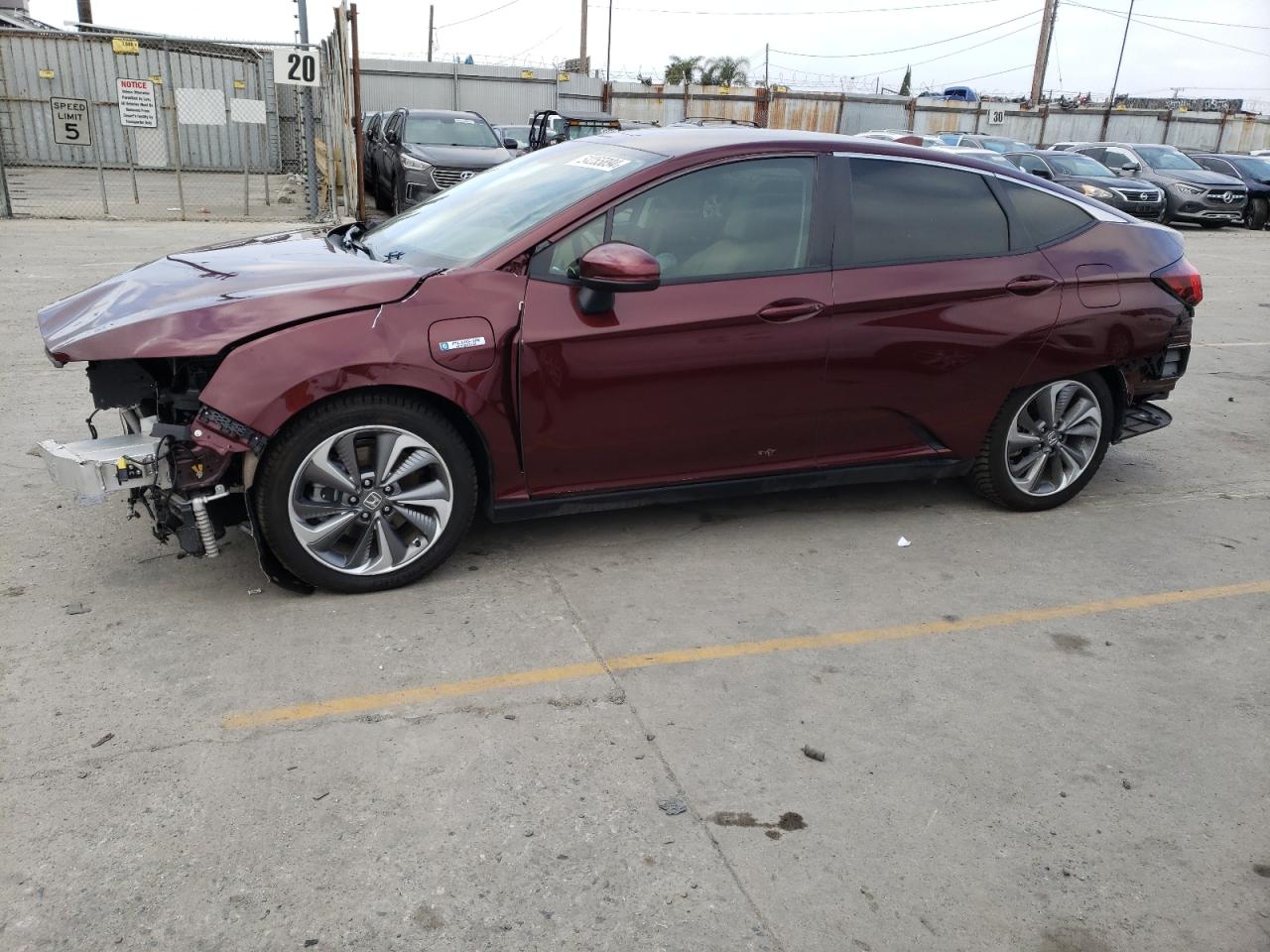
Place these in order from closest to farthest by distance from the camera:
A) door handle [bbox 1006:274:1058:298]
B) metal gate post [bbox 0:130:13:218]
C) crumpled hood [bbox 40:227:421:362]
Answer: crumpled hood [bbox 40:227:421:362]
door handle [bbox 1006:274:1058:298]
metal gate post [bbox 0:130:13:218]

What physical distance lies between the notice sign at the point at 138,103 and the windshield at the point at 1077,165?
15.9 meters

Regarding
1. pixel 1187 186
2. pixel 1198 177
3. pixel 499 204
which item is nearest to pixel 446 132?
pixel 499 204

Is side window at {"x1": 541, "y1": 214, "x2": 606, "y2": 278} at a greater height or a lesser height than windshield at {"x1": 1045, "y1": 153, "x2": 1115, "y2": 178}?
greater

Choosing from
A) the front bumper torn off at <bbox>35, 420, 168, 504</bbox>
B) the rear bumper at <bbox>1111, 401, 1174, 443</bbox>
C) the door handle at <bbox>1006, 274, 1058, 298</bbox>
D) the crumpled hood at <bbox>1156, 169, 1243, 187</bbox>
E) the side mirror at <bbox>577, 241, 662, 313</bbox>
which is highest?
the side mirror at <bbox>577, 241, 662, 313</bbox>

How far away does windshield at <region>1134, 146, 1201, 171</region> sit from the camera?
23.4 meters

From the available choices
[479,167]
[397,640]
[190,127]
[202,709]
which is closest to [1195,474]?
[397,640]

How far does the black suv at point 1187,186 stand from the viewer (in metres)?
22.0

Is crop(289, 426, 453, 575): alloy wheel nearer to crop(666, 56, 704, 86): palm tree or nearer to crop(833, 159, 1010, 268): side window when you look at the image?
crop(833, 159, 1010, 268): side window

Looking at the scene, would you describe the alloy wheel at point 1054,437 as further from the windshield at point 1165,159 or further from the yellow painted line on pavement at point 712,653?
the windshield at point 1165,159

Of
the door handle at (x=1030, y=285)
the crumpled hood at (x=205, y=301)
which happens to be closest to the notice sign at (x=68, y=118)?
the crumpled hood at (x=205, y=301)

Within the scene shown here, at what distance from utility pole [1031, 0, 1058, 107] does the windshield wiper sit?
49.0 m

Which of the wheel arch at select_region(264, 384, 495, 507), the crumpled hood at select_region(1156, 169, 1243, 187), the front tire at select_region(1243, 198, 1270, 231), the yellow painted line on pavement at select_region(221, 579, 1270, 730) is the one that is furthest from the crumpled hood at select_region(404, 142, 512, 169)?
the front tire at select_region(1243, 198, 1270, 231)

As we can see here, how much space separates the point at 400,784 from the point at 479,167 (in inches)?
529

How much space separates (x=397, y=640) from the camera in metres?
3.74
